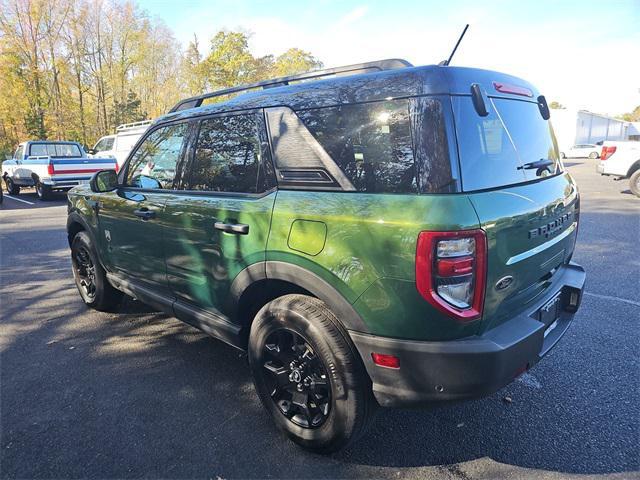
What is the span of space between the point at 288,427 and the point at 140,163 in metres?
2.46

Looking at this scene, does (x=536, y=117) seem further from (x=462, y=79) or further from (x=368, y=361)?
(x=368, y=361)

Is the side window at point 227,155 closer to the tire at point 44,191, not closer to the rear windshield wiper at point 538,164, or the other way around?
the rear windshield wiper at point 538,164

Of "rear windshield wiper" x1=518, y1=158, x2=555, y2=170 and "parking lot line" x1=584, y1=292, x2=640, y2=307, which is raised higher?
"rear windshield wiper" x1=518, y1=158, x2=555, y2=170

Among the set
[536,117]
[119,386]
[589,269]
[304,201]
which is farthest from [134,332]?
[589,269]

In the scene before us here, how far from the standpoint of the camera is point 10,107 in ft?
93.8

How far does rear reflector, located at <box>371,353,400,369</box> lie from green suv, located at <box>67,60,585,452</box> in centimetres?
2

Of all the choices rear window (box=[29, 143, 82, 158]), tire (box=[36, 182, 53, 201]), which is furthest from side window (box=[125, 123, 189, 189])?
rear window (box=[29, 143, 82, 158])

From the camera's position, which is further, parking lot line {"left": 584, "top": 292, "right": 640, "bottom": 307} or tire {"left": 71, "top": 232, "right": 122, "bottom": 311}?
parking lot line {"left": 584, "top": 292, "right": 640, "bottom": 307}

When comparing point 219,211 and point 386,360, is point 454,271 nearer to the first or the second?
point 386,360

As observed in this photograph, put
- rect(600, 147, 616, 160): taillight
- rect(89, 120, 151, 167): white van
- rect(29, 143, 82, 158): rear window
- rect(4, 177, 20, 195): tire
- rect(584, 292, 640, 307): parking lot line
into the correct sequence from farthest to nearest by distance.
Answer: rect(89, 120, 151, 167): white van → rect(4, 177, 20, 195): tire → rect(29, 143, 82, 158): rear window → rect(600, 147, 616, 160): taillight → rect(584, 292, 640, 307): parking lot line

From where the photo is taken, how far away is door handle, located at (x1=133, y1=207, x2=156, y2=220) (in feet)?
10.2

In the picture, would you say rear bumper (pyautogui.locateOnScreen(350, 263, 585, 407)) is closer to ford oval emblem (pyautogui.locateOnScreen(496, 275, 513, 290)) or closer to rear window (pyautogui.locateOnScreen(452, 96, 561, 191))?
ford oval emblem (pyautogui.locateOnScreen(496, 275, 513, 290))

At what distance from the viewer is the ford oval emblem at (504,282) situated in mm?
1902

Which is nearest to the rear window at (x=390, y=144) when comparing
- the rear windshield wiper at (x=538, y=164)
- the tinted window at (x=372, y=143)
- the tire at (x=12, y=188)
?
the tinted window at (x=372, y=143)
